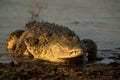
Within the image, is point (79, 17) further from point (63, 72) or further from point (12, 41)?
point (63, 72)

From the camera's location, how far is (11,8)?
24484mm

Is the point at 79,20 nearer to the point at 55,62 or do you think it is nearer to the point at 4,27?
the point at 4,27

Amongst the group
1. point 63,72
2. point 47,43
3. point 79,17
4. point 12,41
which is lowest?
point 63,72

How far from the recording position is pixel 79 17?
2297 centimetres

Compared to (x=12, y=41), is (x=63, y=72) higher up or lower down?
lower down

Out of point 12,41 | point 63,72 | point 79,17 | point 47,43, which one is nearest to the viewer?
point 63,72

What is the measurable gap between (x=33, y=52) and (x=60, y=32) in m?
1.14

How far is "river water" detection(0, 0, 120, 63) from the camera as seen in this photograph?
15875 millimetres

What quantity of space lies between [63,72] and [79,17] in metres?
14.2

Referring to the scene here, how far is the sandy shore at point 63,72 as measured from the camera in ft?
27.2

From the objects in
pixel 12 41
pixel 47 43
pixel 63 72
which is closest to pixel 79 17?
pixel 12 41

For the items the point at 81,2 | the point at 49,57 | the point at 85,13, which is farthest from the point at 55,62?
the point at 81,2

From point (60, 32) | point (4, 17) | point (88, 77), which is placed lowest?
point (88, 77)

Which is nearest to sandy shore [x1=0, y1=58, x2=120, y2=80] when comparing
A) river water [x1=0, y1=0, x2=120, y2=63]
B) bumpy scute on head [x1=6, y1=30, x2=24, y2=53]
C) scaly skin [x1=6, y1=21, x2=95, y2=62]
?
scaly skin [x1=6, y1=21, x2=95, y2=62]
